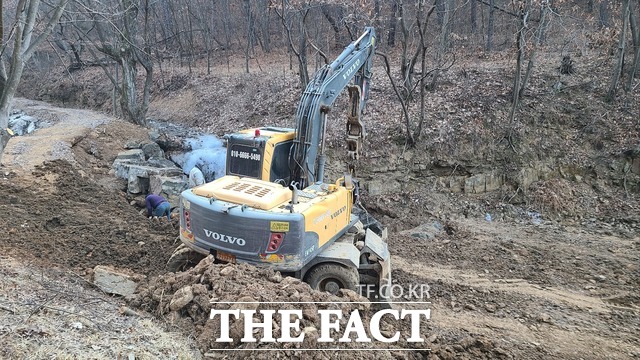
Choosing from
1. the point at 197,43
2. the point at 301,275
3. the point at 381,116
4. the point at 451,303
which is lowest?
the point at 451,303

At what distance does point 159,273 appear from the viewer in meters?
6.91

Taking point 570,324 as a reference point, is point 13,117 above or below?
above

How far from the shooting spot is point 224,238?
19.3 ft

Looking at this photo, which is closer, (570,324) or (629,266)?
(570,324)

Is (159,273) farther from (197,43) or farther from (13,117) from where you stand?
(197,43)

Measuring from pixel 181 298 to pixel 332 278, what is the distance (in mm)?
2149

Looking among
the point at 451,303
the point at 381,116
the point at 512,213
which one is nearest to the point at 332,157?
the point at 381,116

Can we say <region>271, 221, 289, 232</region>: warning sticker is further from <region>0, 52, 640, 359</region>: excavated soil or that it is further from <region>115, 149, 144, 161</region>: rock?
<region>115, 149, 144, 161</region>: rock

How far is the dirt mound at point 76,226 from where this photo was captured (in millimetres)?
6977

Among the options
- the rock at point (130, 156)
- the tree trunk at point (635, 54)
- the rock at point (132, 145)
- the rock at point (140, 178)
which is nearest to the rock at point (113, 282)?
the rock at point (140, 178)

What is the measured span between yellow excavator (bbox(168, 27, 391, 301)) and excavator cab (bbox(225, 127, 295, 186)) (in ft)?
0.05

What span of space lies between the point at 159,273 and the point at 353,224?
2.99 meters

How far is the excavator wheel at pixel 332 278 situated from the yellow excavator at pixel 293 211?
0.5 inches

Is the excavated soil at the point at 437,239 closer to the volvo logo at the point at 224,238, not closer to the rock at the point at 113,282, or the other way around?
the rock at the point at 113,282
